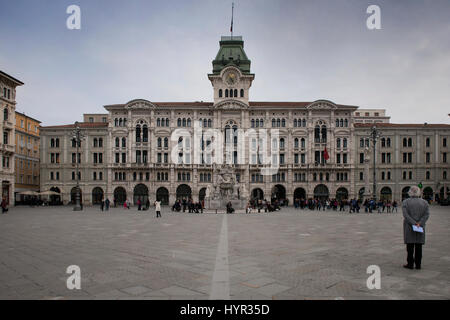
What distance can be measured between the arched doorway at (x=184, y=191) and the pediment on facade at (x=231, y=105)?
15.8 meters

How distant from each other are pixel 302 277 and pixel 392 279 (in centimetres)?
198

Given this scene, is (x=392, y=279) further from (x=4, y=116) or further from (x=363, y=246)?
(x=4, y=116)

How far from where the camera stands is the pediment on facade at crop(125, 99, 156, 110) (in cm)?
5902

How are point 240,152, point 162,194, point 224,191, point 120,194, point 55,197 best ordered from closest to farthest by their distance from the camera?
point 224,191 → point 240,152 → point 162,194 → point 120,194 → point 55,197

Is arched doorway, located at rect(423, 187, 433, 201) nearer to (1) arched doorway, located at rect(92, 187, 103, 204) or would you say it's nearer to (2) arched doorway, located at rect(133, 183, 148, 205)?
(2) arched doorway, located at rect(133, 183, 148, 205)

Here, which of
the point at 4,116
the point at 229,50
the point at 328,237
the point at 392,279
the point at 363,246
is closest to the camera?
the point at 392,279

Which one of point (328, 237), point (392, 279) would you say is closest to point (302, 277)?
point (392, 279)

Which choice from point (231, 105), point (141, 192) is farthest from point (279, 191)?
point (141, 192)

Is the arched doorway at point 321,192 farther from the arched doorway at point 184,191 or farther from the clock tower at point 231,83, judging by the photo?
the arched doorway at point 184,191

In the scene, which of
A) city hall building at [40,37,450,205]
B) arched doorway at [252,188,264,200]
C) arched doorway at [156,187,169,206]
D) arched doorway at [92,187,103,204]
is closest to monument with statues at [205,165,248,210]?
city hall building at [40,37,450,205]

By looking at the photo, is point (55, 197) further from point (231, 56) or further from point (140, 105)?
point (231, 56)

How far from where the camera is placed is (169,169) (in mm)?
58938

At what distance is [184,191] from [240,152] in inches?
502

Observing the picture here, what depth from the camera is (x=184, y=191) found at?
2338 inches
